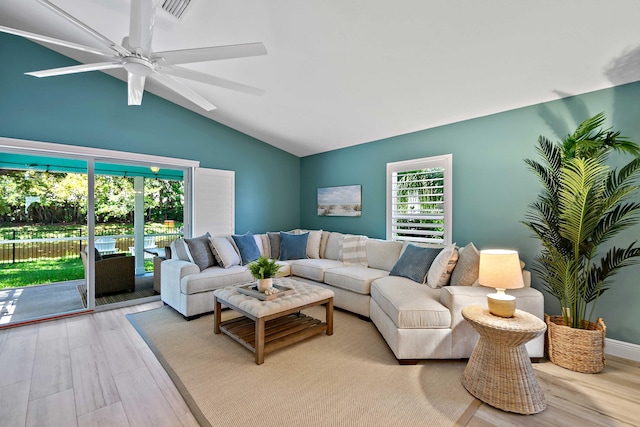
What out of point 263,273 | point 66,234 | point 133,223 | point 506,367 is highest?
point 133,223

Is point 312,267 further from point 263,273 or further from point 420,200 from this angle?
point 420,200

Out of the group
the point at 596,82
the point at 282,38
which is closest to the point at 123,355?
the point at 282,38

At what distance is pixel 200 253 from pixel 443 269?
3.13 metres

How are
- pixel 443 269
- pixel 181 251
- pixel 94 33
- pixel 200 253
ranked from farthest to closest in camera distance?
pixel 181 251 → pixel 200 253 → pixel 443 269 → pixel 94 33

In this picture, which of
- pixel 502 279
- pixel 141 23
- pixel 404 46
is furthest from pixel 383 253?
pixel 141 23

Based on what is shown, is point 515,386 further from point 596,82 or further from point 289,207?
point 289,207

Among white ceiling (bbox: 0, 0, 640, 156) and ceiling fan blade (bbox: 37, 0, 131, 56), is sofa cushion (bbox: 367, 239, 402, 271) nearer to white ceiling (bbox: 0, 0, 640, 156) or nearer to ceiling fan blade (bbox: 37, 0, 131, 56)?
white ceiling (bbox: 0, 0, 640, 156)

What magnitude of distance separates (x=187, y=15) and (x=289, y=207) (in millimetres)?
3913

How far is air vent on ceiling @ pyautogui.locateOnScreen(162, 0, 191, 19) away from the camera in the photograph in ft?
7.97

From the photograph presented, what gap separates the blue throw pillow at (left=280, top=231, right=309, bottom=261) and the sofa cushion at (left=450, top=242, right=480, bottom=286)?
8.41ft

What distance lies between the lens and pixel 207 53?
7.19 feet

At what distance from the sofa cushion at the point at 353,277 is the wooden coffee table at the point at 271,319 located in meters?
0.60

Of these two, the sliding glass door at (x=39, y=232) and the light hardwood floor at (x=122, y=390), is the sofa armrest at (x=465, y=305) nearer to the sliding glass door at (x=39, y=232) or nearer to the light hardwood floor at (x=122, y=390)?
the light hardwood floor at (x=122, y=390)

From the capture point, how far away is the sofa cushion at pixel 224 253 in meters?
4.12
